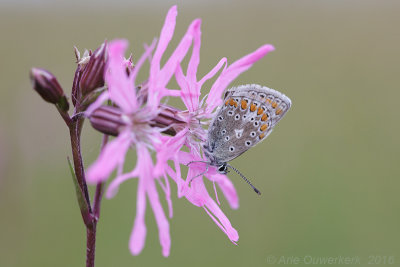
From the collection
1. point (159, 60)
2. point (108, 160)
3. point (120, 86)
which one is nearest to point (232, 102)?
point (159, 60)

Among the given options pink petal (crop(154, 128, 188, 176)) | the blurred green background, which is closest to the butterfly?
pink petal (crop(154, 128, 188, 176))

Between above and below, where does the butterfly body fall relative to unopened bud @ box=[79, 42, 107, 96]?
below

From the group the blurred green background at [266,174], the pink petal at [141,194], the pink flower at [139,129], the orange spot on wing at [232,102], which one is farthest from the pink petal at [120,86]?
the blurred green background at [266,174]

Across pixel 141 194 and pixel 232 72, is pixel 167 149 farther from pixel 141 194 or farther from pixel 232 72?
pixel 232 72

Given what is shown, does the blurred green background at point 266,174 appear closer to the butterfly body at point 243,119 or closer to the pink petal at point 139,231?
the butterfly body at point 243,119

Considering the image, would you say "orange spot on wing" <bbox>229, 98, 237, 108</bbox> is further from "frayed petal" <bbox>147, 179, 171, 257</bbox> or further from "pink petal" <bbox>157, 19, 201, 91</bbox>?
"frayed petal" <bbox>147, 179, 171, 257</bbox>

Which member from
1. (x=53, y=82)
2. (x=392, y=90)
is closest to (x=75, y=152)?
(x=53, y=82)

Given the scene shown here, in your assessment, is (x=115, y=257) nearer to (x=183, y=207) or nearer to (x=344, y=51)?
(x=183, y=207)
